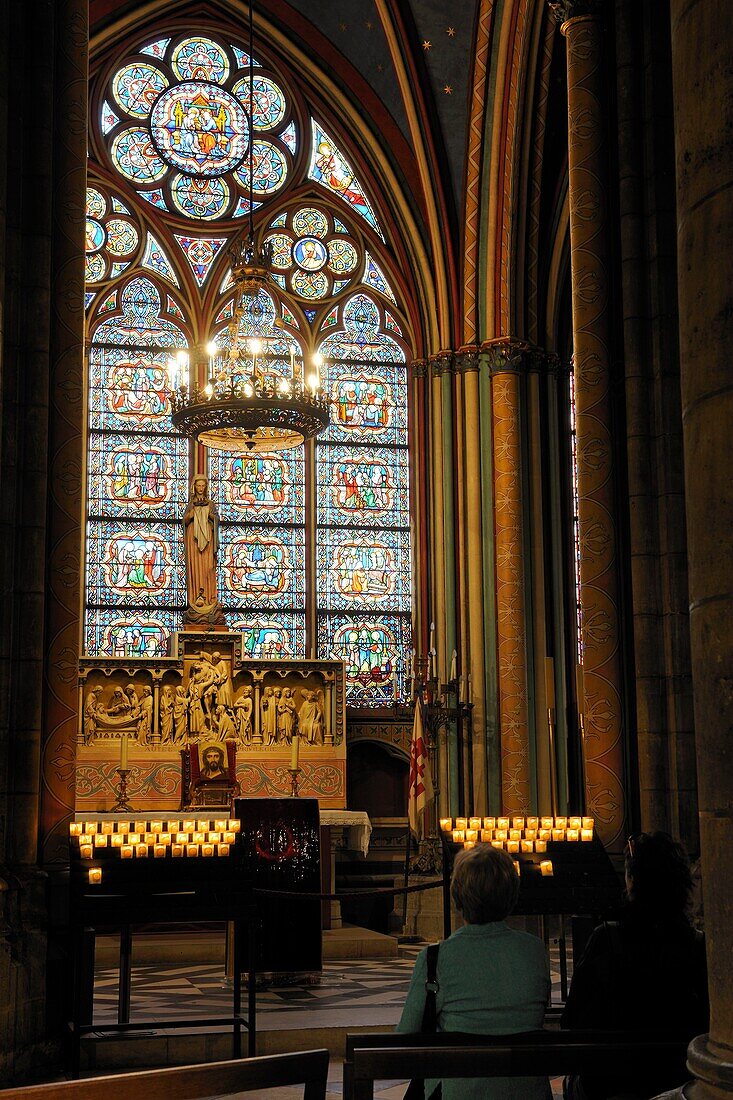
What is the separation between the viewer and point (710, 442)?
3721 millimetres

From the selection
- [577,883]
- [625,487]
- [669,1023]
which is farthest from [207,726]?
[669,1023]

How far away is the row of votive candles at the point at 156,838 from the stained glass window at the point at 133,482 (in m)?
9.74

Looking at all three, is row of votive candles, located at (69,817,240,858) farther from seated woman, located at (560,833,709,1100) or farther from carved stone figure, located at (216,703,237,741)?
carved stone figure, located at (216,703,237,741)

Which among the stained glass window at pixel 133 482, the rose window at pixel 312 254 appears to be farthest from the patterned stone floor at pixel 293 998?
the rose window at pixel 312 254

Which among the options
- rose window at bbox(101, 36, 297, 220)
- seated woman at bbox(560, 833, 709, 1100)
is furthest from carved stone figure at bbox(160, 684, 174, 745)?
seated woman at bbox(560, 833, 709, 1100)

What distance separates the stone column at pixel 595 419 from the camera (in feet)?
31.8

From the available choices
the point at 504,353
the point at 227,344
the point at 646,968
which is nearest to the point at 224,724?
the point at 227,344

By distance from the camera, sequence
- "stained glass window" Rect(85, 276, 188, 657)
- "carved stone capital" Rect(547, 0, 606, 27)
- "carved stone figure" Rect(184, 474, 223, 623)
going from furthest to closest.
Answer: "stained glass window" Rect(85, 276, 188, 657) < "carved stone figure" Rect(184, 474, 223, 623) < "carved stone capital" Rect(547, 0, 606, 27)

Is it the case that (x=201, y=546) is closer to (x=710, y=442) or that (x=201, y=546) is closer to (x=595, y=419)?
(x=595, y=419)

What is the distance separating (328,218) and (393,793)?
8267mm

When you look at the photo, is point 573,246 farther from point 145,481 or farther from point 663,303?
point 145,481

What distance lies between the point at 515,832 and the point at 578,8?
639 cm

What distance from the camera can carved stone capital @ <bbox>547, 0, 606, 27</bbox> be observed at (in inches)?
423

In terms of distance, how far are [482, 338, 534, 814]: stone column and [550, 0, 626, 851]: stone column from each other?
21.4 ft
